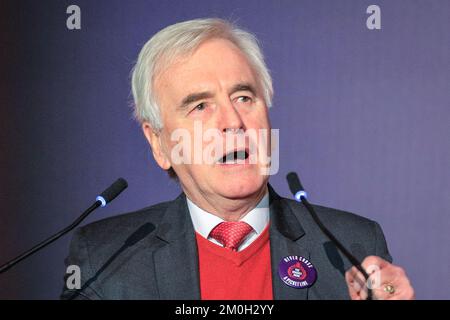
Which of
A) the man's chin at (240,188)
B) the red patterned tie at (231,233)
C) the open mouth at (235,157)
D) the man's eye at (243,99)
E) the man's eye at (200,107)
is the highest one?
the man's eye at (243,99)

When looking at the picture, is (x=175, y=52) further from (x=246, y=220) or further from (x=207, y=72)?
A: (x=246, y=220)

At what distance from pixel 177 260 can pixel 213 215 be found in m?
0.17

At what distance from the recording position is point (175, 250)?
170 cm

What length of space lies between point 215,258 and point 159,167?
0.38m

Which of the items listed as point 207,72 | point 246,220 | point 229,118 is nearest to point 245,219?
point 246,220

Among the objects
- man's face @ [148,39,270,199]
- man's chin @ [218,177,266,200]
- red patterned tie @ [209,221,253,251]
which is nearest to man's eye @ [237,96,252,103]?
man's face @ [148,39,270,199]

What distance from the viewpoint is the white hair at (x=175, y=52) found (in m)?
1.75

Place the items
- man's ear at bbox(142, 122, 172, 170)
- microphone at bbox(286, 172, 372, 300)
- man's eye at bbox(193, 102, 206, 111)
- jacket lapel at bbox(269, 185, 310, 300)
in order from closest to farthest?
microphone at bbox(286, 172, 372, 300) → jacket lapel at bbox(269, 185, 310, 300) → man's eye at bbox(193, 102, 206, 111) → man's ear at bbox(142, 122, 172, 170)

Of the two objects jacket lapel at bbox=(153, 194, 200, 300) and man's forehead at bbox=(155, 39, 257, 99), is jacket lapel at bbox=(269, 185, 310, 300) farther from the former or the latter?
man's forehead at bbox=(155, 39, 257, 99)

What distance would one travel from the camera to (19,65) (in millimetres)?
1937

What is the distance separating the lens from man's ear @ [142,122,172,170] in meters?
1.84

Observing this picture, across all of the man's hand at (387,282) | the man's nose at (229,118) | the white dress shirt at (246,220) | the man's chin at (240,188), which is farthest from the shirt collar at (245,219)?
the man's hand at (387,282)

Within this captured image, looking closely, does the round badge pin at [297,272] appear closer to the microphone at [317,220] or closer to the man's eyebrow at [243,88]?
the microphone at [317,220]

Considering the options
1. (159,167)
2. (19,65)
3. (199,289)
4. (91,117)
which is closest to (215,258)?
(199,289)
